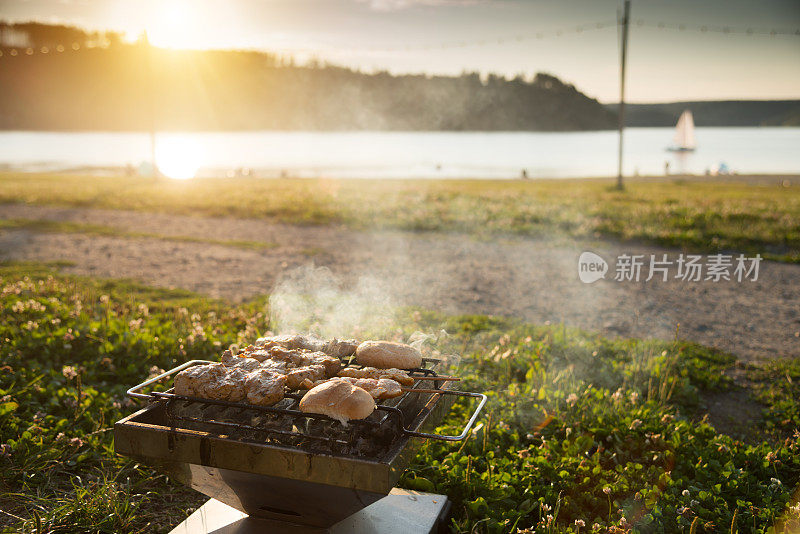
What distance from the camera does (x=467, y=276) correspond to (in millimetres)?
9258

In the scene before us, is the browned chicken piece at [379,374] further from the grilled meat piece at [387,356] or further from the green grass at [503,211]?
the green grass at [503,211]

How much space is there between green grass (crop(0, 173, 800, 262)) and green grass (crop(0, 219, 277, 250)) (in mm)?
2475

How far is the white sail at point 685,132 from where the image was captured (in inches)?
2542

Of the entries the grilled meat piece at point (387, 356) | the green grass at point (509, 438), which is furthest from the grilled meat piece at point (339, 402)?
the green grass at point (509, 438)

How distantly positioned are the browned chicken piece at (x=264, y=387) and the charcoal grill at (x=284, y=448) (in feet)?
0.16

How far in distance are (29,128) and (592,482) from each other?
129m

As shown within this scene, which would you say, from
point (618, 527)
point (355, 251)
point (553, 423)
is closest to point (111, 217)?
point (355, 251)

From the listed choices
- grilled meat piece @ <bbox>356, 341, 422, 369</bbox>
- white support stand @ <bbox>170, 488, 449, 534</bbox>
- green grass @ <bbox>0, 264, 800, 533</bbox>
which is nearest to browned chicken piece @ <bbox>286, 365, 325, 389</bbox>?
grilled meat piece @ <bbox>356, 341, 422, 369</bbox>

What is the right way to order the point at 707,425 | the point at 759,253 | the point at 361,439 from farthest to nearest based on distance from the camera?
the point at 759,253, the point at 707,425, the point at 361,439

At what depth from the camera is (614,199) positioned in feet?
60.2

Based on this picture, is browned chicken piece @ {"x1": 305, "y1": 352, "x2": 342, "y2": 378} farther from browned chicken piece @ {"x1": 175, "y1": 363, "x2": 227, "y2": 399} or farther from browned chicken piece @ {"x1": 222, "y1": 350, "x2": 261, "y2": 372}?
browned chicken piece @ {"x1": 175, "y1": 363, "x2": 227, "y2": 399}

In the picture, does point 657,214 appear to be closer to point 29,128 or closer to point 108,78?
point 108,78

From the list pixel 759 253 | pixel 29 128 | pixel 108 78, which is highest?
pixel 108 78

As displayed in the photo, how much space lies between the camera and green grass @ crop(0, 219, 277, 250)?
11.5 meters
